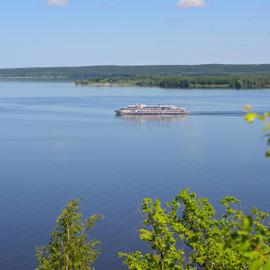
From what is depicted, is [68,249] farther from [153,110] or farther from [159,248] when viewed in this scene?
[153,110]

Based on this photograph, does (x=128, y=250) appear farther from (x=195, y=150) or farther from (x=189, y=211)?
(x=195, y=150)

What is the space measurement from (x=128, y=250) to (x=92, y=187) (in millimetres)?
8865

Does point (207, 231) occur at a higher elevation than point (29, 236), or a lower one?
higher

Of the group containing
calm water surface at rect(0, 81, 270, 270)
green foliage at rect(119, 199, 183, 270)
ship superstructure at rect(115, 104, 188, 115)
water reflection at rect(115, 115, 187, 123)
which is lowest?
water reflection at rect(115, 115, 187, 123)

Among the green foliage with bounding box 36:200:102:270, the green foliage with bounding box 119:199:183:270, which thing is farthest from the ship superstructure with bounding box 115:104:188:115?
the green foliage with bounding box 119:199:183:270

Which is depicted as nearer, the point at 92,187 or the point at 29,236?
the point at 29,236

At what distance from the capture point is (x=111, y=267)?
18.0 metres

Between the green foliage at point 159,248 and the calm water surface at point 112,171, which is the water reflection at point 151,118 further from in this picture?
the green foliage at point 159,248

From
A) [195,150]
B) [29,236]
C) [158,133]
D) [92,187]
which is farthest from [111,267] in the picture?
[158,133]

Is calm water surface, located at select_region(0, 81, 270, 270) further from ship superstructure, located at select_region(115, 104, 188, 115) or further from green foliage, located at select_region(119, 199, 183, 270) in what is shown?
green foliage, located at select_region(119, 199, 183, 270)

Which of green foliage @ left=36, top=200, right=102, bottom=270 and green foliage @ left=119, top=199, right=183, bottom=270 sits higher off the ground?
green foliage @ left=119, top=199, right=183, bottom=270

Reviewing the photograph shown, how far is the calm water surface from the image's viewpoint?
2103cm

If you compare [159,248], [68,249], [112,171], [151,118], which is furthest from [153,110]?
[159,248]

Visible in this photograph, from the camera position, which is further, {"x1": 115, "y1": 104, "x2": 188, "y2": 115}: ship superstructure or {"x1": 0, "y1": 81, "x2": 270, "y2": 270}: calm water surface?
{"x1": 115, "y1": 104, "x2": 188, "y2": 115}: ship superstructure
